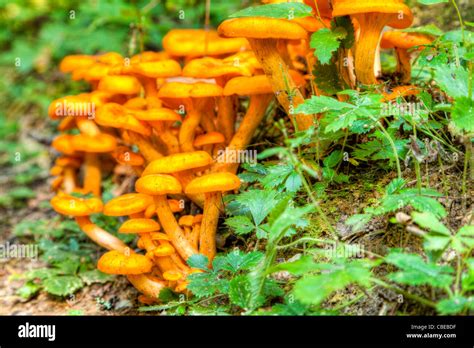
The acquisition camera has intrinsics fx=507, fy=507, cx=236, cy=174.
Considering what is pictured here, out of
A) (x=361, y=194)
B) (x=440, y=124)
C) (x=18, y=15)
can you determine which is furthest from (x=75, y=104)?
(x=18, y=15)

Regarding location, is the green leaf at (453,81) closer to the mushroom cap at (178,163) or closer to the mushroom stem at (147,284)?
the mushroom cap at (178,163)

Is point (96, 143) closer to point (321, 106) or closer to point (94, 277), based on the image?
point (94, 277)

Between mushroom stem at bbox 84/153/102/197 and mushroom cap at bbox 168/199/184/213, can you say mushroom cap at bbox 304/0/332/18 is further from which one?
mushroom stem at bbox 84/153/102/197

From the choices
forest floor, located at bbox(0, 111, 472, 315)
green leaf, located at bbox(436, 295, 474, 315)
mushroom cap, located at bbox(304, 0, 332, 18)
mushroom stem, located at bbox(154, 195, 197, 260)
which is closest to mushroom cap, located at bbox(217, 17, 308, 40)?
mushroom cap, located at bbox(304, 0, 332, 18)

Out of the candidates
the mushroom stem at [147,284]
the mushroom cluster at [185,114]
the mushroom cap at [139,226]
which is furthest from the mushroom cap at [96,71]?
the mushroom stem at [147,284]
